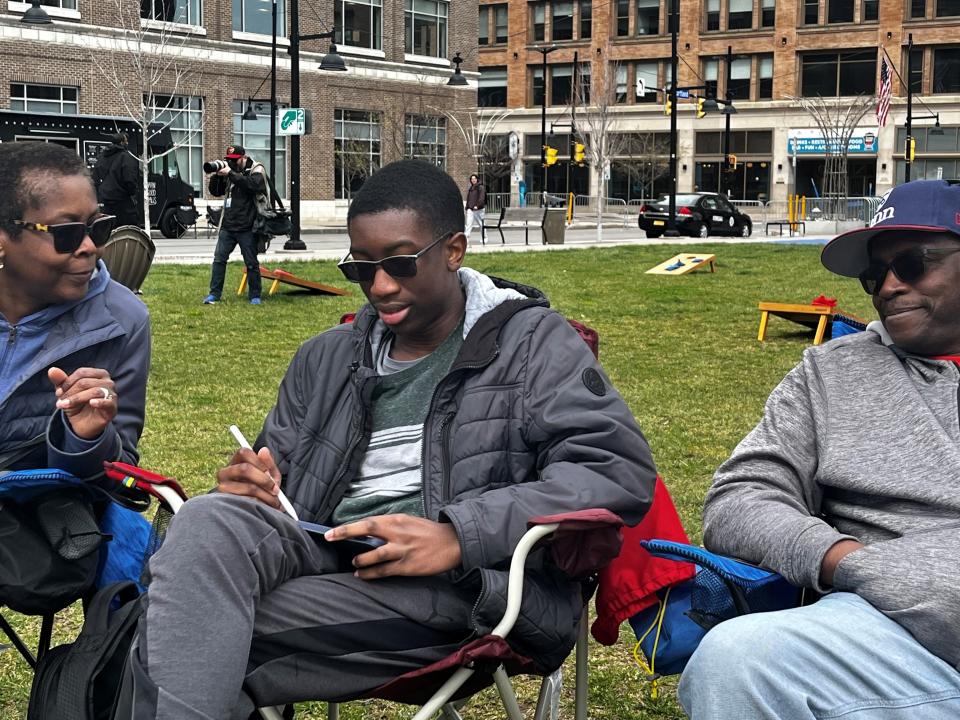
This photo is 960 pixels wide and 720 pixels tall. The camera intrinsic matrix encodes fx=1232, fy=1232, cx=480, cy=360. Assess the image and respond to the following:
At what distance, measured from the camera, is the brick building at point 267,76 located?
121 feet

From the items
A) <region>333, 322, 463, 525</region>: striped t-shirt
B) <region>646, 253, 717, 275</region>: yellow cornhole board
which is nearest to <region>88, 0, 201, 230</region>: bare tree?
<region>646, 253, 717, 275</region>: yellow cornhole board

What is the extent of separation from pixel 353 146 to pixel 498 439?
44348 millimetres

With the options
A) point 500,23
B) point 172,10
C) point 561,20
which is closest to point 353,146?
point 172,10

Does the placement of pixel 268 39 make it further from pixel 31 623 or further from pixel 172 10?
pixel 31 623

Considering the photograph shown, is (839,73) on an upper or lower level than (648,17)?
lower

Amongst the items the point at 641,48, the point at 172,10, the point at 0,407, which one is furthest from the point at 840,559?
the point at 641,48

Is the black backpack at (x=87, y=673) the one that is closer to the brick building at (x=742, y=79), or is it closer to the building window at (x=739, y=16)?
the brick building at (x=742, y=79)

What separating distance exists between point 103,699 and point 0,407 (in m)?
0.89

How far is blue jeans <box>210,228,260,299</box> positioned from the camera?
13.7 metres

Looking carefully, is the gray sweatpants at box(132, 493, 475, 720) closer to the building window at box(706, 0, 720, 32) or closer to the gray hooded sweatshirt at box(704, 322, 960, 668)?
the gray hooded sweatshirt at box(704, 322, 960, 668)

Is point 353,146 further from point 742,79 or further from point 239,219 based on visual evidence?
point 239,219

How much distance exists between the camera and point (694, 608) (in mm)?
2684

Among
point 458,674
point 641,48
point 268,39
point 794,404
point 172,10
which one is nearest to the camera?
point 458,674

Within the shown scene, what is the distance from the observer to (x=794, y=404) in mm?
2885
